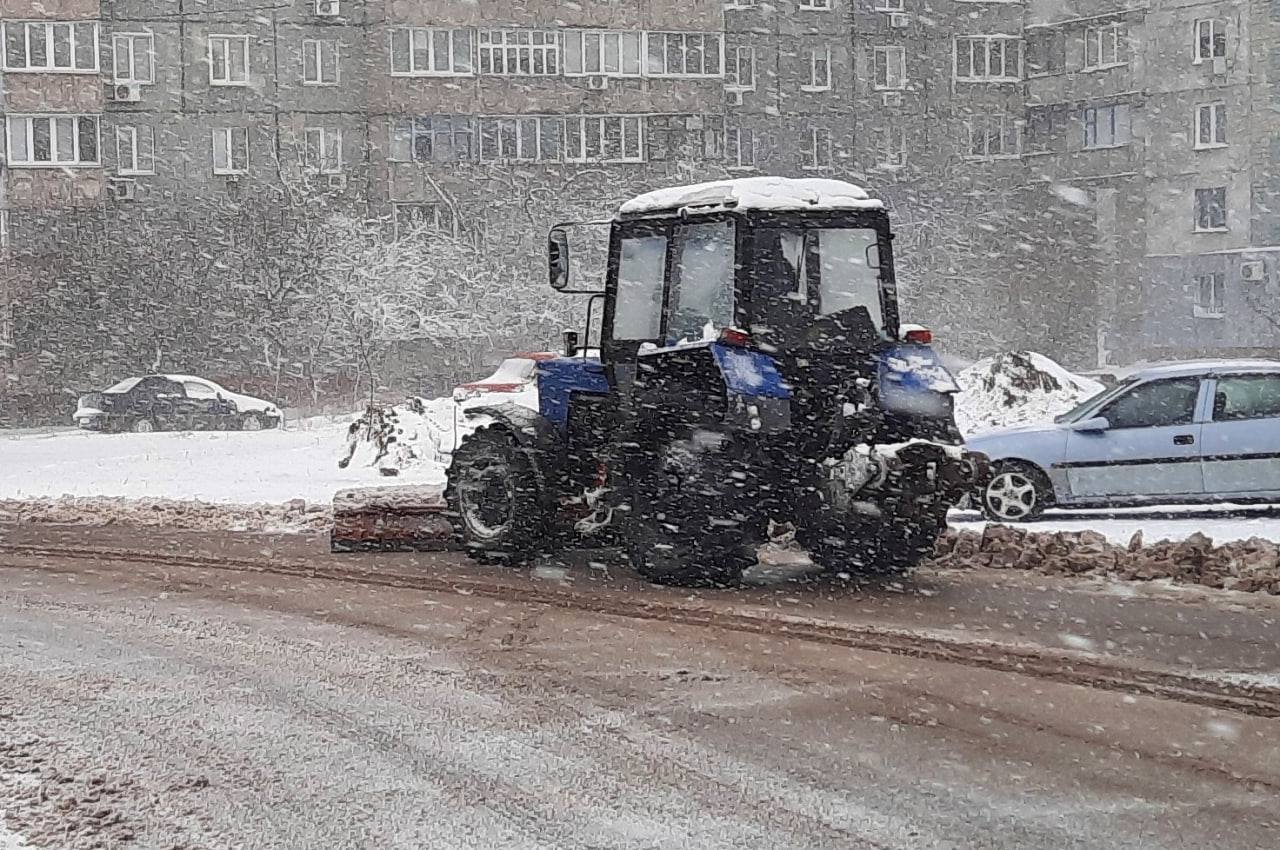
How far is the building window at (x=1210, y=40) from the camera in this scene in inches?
1987

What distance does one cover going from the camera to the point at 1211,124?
50.6m

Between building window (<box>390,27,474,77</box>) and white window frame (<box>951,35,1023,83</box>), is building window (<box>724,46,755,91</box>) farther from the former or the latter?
building window (<box>390,27,474,77</box>)

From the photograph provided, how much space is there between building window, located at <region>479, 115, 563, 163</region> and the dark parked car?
44.4ft

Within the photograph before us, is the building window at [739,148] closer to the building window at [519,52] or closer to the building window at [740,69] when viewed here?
the building window at [740,69]

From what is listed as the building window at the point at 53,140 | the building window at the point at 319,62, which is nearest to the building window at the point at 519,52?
the building window at the point at 319,62

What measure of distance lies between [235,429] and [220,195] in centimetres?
1250

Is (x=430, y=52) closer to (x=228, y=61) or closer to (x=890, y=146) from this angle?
(x=228, y=61)

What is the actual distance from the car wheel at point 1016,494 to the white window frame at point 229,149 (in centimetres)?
3847

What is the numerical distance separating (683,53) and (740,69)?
2520 millimetres

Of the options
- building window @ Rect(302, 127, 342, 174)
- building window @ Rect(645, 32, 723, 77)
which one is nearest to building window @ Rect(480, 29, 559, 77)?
building window @ Rect(645, 32, 723, 77)

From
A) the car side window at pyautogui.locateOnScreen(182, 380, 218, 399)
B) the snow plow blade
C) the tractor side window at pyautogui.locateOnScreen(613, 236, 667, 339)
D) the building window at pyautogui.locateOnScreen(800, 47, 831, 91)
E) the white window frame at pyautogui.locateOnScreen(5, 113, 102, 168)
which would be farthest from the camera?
the building window at pyautogui.locateOnScreen(800, 47, 831, 91)

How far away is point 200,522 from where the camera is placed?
15859 mm

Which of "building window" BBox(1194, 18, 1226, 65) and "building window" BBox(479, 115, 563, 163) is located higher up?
"building window" BBox(1194, 18, 1226, 65)

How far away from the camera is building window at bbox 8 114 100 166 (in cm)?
4788
